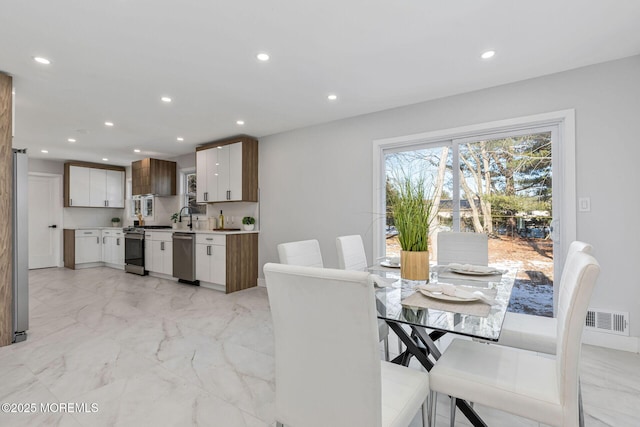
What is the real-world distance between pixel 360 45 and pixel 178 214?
199 inches

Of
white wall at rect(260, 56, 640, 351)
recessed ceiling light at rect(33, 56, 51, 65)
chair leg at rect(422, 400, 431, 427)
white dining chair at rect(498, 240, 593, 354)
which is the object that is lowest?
chair leg at rect(422, 400, 431, 427)

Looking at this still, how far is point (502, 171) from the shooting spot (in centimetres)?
316

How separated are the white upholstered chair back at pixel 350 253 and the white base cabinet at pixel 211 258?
254 cm

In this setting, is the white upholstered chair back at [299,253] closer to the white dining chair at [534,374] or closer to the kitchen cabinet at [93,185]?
the white dining chair at [534,374]

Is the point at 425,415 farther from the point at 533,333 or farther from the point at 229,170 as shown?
the point at 229,170

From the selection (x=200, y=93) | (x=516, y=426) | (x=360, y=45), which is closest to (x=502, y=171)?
(x=360, y=45)

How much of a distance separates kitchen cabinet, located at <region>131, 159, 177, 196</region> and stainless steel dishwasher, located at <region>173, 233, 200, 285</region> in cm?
162

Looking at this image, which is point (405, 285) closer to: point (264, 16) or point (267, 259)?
point (264, 16)

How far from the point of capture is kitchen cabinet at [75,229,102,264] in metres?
6.83

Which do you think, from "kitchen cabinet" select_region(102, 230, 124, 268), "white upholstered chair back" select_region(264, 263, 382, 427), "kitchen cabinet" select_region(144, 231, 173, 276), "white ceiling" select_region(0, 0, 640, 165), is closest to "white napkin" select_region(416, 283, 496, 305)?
"white upholstered chair back" select_region(264, 263, 382, 427)

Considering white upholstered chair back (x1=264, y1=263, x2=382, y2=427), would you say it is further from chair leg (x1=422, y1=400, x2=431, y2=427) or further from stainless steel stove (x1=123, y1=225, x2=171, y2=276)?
stainless steel stove (x1=123, y1=225, x2=171, y2=276)

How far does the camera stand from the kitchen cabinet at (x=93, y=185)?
22.5ft

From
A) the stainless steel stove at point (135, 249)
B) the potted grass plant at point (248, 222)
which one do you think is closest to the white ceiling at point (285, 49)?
the potted grass plant at point (248, 222)

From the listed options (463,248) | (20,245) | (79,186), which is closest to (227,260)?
(20,245)
